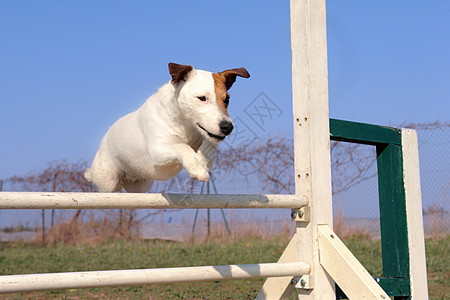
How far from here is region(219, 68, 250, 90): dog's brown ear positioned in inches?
97.7

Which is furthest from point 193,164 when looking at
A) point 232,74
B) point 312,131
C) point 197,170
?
point 312,131

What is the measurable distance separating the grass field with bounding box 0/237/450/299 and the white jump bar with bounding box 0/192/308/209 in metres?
2.31

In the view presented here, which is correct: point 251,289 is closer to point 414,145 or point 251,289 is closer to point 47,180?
Answer: point 414,145

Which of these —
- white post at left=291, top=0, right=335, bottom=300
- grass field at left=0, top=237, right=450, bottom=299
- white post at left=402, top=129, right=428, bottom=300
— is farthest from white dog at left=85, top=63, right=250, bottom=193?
grass field at left=0, top=237, right=450, bottom=299

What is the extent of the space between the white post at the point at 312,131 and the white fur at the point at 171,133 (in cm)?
56

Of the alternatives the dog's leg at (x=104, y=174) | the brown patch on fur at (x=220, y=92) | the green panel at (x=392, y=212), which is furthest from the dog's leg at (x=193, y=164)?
the green panel at (x=392, y=212)

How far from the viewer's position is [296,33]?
2.78 meters

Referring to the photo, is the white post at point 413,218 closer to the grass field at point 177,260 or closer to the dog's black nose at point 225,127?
the dog's black nose at point 225,127

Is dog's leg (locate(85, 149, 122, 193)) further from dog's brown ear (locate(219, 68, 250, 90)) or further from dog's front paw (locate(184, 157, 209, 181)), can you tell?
dog's front paw (locate(184, 157, 209, 181))

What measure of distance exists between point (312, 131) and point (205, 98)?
668 mm

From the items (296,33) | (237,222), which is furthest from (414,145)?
(237,222)

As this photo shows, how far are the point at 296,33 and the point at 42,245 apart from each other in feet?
30.2

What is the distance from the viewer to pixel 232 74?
2.50m

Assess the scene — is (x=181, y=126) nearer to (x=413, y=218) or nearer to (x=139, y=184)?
(x=139, y=184)
